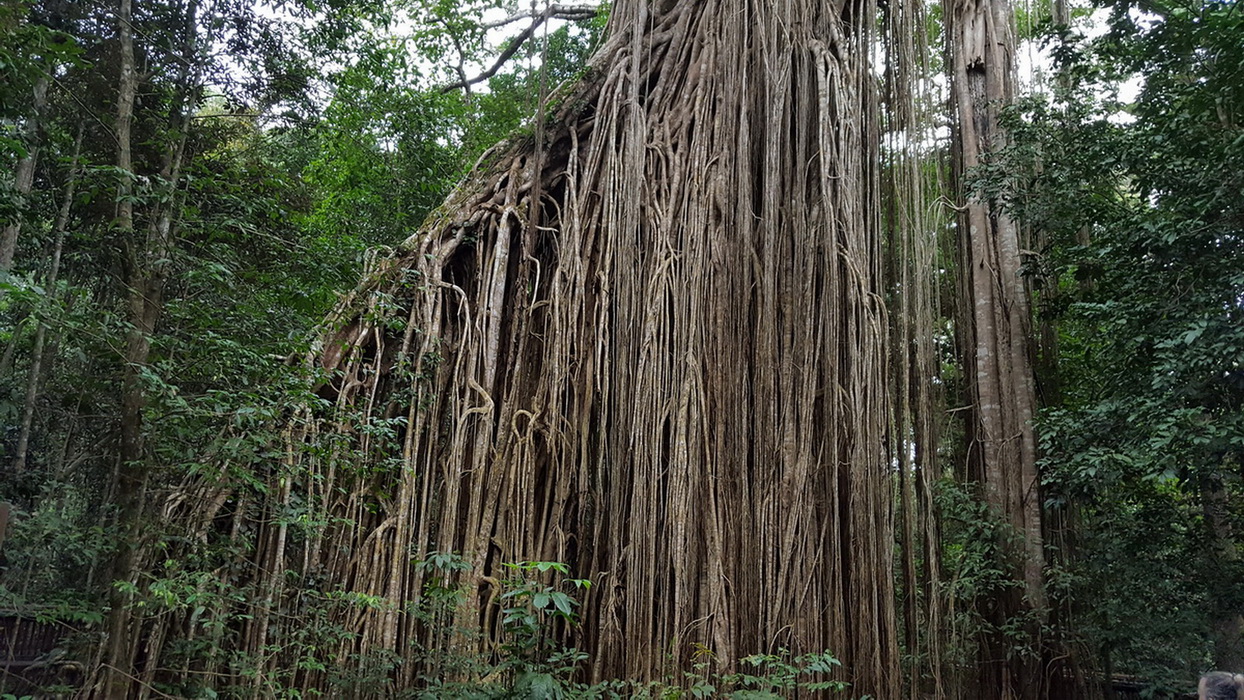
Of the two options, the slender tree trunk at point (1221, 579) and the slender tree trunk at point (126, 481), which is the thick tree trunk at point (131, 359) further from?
the slender tree trunk at point (1221, 579)

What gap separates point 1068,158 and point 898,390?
6.02 feet

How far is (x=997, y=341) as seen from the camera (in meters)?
6.91

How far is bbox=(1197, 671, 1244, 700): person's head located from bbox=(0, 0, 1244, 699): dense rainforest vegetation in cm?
126

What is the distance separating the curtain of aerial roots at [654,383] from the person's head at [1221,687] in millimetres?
1469

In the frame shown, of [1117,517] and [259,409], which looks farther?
[1117,517]

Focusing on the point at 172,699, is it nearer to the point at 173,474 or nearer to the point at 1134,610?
the point at 173,474

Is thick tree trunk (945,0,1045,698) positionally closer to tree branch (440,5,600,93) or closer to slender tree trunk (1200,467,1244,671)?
slender tree trunk (1200,467,1244,671)

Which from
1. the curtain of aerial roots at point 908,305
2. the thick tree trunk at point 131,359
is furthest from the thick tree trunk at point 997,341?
the thick tree trunk at point 131,359

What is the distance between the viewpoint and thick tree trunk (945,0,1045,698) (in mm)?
6125

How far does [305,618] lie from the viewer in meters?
3.83

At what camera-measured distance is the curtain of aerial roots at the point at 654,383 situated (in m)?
4.18

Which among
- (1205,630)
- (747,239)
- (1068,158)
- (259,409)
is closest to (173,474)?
(259,409)

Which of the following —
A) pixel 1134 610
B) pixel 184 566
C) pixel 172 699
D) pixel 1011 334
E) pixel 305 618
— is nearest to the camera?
pixel 172 699

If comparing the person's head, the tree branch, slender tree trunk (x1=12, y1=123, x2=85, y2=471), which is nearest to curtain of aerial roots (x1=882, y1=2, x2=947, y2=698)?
the person's head
